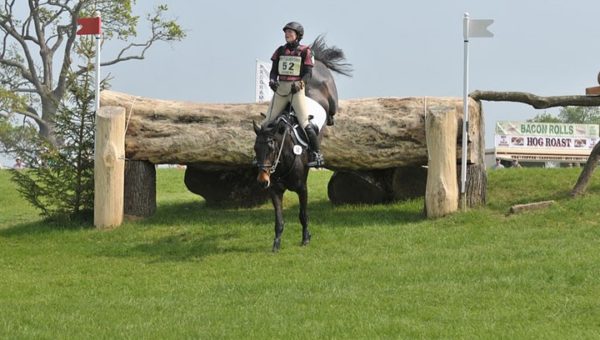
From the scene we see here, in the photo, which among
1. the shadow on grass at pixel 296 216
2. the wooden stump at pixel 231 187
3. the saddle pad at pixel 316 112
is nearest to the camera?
the saddle pad at pixel 316 112

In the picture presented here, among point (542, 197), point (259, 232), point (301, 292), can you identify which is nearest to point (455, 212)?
point (542, 197)

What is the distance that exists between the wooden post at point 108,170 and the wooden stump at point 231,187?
2.14 m

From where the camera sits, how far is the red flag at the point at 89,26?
1298cm

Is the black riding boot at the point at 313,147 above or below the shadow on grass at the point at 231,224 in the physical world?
above

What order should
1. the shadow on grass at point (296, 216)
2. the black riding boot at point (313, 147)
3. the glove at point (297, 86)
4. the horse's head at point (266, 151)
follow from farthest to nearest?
the shadow on grass at point (296, 216)
the black riding boot at point (313, 147)
the glove at point (297, 86)
the horse's head at point (266, 151)

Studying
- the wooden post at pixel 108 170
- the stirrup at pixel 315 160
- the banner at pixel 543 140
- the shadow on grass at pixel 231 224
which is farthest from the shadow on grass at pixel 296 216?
the banner at pixel 543 140

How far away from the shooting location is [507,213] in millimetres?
11891

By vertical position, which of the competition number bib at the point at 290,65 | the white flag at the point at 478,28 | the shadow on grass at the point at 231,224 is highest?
the white flag at the point at 478,28

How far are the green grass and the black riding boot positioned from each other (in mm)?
1072

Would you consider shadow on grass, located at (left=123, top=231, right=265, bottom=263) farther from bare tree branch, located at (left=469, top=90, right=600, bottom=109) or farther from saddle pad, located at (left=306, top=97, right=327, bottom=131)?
bare tree branch, located at (left=469, top=90, right=600, bottom=109)

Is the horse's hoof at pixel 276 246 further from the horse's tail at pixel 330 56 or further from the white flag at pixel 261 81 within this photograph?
the white flag at pixel 261 81

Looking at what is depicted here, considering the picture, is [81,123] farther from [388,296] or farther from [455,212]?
[388,296]

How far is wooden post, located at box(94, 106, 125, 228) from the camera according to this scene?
12.5 m

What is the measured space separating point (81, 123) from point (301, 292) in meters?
7.02
